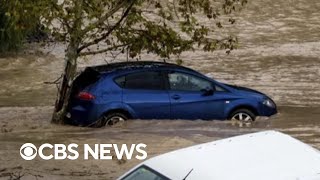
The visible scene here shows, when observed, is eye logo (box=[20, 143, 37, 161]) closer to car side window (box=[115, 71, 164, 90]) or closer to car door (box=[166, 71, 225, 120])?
car side window (box=[115, 71, 164, 90])

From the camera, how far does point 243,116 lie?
15.1 meters

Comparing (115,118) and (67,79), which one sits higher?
(67,79)

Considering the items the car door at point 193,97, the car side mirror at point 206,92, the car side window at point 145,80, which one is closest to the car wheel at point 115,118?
the car side window at point 145,80

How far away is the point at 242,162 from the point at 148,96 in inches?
377

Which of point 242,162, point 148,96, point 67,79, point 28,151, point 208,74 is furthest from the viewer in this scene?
point 208,74

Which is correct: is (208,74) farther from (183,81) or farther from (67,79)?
(67,79)

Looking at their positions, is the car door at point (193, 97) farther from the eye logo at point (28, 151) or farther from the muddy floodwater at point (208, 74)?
the eye logo at point (28, 151)

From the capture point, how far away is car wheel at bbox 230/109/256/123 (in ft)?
49.4

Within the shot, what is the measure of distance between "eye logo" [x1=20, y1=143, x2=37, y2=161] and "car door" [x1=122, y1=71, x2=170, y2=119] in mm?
2605

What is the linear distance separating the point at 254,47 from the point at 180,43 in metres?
13.5

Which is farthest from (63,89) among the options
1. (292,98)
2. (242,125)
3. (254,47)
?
(254,47)

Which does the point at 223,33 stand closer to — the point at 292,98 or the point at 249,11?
the point at 249,11

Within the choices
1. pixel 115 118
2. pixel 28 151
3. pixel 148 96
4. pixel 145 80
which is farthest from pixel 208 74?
pixel 28 151

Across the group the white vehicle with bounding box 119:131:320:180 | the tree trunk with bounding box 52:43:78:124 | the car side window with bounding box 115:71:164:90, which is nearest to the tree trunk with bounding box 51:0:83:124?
the tree trunk with bounding box 52:43:78:124
